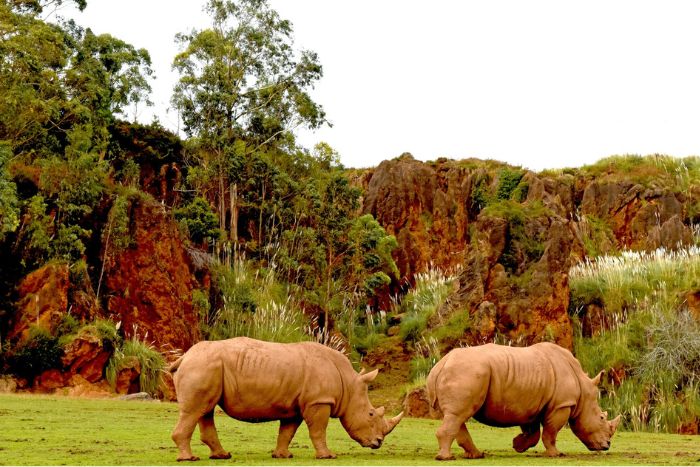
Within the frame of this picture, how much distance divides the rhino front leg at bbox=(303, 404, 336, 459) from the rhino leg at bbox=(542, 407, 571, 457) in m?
3.34

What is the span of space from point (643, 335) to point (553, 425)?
15.5 metres

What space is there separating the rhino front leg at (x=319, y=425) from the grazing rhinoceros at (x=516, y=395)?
152 centimetres

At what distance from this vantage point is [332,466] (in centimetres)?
1182

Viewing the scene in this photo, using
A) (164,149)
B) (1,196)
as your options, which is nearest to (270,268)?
(164,149)

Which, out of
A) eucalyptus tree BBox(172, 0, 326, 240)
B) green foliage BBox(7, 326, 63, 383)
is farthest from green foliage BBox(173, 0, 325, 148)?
green foliage BBox(7, 326, 63, 383)

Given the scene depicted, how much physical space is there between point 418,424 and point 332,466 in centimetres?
1059

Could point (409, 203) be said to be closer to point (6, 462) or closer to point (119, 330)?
point (119, 330)

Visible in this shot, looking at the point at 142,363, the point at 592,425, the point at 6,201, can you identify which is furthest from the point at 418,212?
the point at 592,425

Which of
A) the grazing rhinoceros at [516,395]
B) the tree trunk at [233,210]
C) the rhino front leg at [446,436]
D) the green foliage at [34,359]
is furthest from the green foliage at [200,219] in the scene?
the rhino front leg at [446,436]

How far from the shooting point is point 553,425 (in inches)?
587

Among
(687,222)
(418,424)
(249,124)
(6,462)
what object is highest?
(249,124)

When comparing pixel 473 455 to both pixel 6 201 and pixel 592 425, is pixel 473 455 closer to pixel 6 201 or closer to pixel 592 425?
pixel 592 425

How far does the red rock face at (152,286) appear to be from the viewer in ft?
98.2

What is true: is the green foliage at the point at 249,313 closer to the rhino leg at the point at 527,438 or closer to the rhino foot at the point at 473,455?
the rhino leg at the point at 527,438
